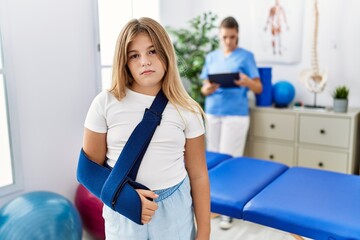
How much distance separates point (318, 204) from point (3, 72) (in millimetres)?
1661

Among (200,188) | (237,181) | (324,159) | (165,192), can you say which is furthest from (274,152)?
(165,192)

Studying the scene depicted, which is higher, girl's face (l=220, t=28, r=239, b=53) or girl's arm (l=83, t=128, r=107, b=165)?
girl's face (l=220, t=28, r=239, b=53)

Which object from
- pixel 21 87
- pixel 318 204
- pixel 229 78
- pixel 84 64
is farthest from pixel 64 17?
pixel 318 204

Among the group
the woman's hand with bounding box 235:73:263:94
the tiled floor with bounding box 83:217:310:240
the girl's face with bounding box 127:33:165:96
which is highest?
the girl's face with bounding box 127:33:165:96

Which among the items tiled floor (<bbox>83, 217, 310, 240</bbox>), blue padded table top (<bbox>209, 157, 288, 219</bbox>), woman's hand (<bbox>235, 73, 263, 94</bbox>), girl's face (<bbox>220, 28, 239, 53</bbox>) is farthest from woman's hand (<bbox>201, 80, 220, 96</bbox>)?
tiled floor (<bbox>83, 217, 310, 240</bbox>)

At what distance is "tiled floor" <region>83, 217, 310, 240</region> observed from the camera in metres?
2.27

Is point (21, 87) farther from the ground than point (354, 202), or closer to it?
farther from the ground

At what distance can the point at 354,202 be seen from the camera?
155cm

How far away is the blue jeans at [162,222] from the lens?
1.04 m

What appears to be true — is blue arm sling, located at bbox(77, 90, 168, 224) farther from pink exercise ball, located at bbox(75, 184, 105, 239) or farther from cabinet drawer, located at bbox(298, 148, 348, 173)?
cabinet drawer, located at bbox(298, 148, 348, 173)

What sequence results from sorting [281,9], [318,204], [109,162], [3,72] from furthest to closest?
[281,9] → [3,72] → [318,204] → [109,162]

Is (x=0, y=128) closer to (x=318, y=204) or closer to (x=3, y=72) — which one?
(x=3, y=72)

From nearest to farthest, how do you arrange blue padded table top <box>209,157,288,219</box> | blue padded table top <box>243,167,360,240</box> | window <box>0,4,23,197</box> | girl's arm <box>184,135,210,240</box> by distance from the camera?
girl's arm <box>184,135,210,240</box>, blue padded table top <box>243,167,360,240</box>, blue padded table top <box>209,157,288,219</box>, window <box>0,4,23,197</box>

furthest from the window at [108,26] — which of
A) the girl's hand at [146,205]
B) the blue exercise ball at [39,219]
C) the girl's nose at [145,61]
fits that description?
the girl's hand at [146,205]
